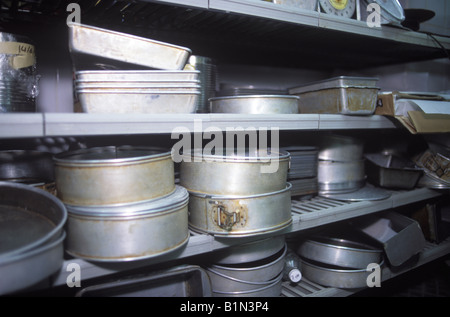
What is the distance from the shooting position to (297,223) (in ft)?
4.42

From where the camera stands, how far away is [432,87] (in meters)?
2.41

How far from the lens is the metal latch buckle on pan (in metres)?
1.07

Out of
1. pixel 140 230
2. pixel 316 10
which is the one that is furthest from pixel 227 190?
pixel 316 10

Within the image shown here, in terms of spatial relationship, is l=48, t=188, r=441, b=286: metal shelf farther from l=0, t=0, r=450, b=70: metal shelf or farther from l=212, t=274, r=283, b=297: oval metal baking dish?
l=0, t=0, r=450, b=70: metal shelf

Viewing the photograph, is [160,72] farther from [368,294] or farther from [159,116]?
[368,294]

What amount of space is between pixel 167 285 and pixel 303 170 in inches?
31.1

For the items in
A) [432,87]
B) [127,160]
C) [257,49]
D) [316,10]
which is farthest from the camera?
[432,87]

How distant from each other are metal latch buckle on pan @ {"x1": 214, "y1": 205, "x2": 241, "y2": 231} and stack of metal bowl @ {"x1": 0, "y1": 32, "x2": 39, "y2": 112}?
0.71 m

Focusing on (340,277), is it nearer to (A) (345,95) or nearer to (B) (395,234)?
(B) (395,234)

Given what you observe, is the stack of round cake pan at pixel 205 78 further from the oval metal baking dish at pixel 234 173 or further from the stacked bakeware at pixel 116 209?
the stacked bakeware at pixel 116 209

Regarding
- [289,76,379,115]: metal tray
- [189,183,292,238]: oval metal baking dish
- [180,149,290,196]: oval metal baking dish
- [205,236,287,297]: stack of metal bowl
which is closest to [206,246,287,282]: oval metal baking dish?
[205,236,287,297]: stack of metal bowl

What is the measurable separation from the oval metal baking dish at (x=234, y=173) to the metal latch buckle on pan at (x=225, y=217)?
55mm

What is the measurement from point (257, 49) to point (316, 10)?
461mm

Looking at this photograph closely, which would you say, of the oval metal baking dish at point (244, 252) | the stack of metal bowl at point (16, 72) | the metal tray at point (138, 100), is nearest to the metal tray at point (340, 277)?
the oval metal baking dish at point (244, 252)
